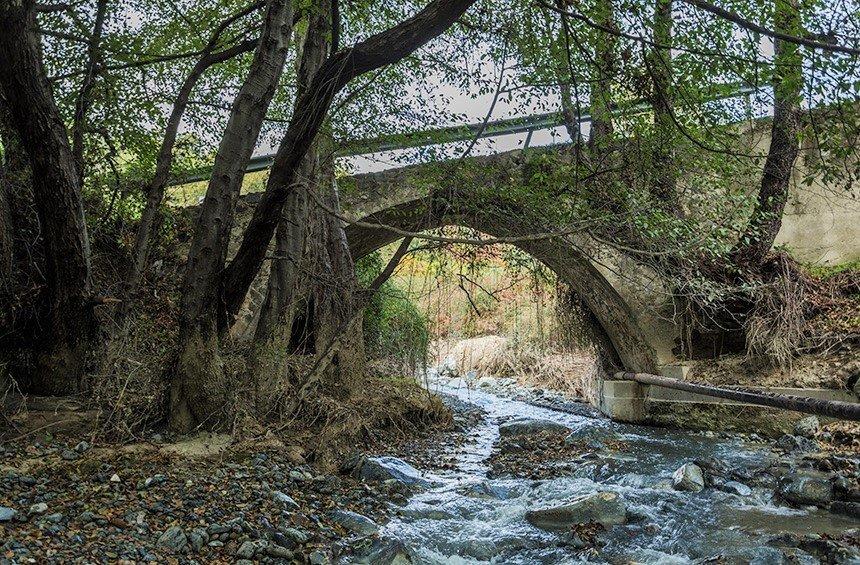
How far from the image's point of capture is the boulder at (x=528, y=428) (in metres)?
8.26

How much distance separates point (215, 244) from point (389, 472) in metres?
2.32

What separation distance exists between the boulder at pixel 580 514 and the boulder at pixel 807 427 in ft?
12.7

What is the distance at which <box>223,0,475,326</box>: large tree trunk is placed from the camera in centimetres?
Result: 393

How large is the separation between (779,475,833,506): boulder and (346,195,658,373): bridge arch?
3.88m

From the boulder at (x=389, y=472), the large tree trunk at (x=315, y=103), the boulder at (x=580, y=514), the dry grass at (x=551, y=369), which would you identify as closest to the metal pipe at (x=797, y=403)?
the boulder at (x=580, y=514)

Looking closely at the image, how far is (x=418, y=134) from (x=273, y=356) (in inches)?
115

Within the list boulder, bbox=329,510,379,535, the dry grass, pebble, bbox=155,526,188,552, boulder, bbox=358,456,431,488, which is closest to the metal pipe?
boulder, bbox=358,456,431,488

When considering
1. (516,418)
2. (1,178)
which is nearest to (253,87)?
(1,178)

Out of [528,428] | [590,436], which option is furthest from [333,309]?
[590,436]

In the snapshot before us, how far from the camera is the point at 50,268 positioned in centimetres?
525

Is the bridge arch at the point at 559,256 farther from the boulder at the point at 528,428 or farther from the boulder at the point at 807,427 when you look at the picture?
the boulder at the point at 807,427

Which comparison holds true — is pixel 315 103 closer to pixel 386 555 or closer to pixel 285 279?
pixel 285 279

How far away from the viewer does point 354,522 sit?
4.09m

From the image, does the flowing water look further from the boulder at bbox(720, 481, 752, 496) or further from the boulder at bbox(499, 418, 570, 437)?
the boulder at bbox(499, 418, 570, 437)
